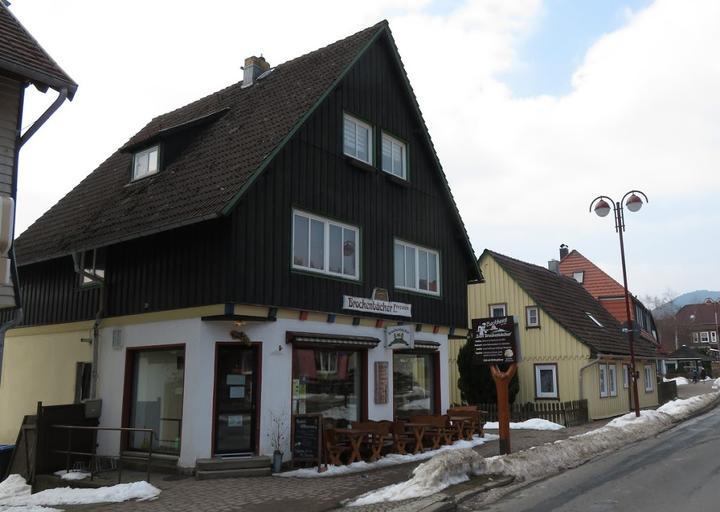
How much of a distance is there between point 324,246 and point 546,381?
636 inches

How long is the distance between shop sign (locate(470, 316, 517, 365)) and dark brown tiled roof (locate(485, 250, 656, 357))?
43.4 ft

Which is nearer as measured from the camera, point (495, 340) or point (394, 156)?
point (495, 340)

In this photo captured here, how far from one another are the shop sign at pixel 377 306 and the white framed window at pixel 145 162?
5.88 meters

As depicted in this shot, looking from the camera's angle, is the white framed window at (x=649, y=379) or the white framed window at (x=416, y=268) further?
the white framed window at (x=649, y=379)

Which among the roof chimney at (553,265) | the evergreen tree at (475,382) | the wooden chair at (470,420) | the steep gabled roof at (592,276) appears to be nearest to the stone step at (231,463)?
the wooden chair at (470,420)

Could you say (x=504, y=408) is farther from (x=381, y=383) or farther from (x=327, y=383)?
(x=327, y=383)

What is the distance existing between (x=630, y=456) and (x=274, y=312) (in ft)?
28.4

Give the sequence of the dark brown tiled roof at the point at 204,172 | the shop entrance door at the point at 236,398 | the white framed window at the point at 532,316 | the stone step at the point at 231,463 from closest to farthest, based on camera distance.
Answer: the stone step at the point at 231,463, the shop entrance door at the point at 236,398, the dark brown tiled roof at the point at 204,172, the white framed window at the point at 532,316

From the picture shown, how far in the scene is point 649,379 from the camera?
35719 mm

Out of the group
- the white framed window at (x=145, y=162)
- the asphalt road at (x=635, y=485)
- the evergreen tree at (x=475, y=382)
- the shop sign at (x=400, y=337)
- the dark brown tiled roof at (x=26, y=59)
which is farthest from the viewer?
the evergreen tree at (x=475, y=382)

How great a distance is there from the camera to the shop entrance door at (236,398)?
42.5 ft

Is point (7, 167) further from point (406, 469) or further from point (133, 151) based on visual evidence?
point (406, 469)

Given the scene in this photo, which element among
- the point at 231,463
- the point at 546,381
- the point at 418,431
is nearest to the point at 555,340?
the point at 546,381

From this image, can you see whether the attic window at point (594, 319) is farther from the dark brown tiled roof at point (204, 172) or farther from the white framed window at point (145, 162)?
the white framed window at point (145, 162)
